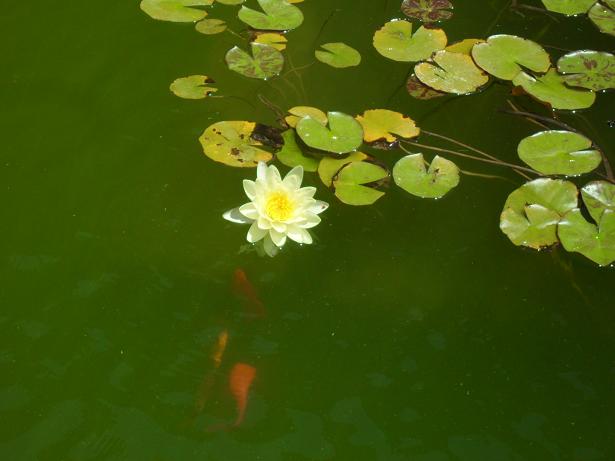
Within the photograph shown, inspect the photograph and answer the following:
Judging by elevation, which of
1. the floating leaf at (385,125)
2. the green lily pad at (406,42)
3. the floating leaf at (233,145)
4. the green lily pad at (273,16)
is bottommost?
the floating leaf at (385,125)

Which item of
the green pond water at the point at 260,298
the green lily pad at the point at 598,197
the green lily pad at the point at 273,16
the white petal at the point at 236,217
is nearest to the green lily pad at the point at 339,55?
the green pond water at the point at 260,298

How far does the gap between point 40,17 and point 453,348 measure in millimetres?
1829

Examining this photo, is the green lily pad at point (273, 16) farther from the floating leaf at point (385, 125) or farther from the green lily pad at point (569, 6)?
the green lily pad at point (569, 6)

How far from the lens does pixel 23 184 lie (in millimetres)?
2057

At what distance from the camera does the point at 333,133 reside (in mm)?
2178

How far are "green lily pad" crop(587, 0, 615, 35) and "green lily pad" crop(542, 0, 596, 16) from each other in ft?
0.15

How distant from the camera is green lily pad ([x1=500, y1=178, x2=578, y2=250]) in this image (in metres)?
2.03

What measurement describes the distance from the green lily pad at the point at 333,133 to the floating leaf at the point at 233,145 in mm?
131

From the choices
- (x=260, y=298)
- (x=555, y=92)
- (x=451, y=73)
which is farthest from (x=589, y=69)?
(x=260, y=298)

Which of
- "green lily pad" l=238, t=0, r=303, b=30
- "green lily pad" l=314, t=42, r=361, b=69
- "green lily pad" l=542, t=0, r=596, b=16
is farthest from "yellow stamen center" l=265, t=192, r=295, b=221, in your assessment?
"green lily pad" l=542, t=0, r=596, b=16

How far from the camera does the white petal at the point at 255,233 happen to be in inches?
77.3

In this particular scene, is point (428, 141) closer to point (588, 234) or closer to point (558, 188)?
point (558, 188)

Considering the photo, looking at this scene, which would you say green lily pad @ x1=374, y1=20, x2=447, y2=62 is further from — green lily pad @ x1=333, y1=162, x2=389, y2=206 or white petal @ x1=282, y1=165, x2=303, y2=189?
white petal @ x1=282, y1=165, x2=303, y2=189

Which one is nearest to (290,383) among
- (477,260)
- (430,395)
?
(430,395)
